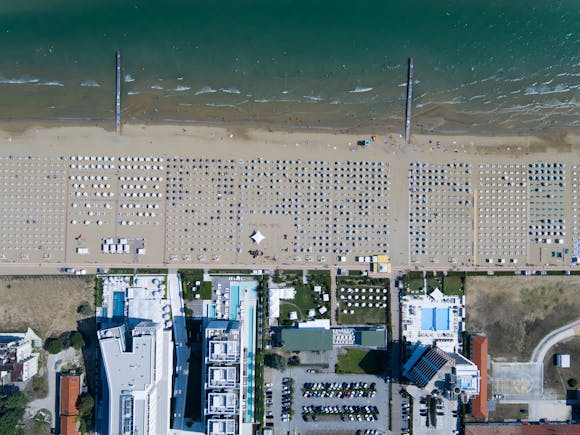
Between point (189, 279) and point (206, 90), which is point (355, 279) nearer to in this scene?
point (189, 279)

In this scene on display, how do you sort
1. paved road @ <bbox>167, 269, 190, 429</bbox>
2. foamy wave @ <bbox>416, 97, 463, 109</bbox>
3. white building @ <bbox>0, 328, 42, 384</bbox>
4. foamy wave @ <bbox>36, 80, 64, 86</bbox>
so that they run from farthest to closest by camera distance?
foamy wave @ <bbox>416, 97, 463, 109</bbox> → foamy wave @ <bbox>36, 80, 64, 86</bbox> → paved road @ <bbox>167, 269, 190, 429</bbox> → white building @ <bbox>0, 328, 42, 384</bbox>

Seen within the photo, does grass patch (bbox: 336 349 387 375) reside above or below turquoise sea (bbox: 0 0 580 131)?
below

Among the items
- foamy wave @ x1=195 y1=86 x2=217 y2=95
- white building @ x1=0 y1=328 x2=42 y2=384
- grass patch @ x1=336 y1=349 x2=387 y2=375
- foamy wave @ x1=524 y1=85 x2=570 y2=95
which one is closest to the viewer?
white building @ x1=0 y1=328 x2=42 y2=384

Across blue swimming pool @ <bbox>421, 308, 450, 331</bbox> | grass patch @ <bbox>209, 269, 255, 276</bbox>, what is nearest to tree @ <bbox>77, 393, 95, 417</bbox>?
grass patch @ <bbox>209, 269, 255, 276</bbox>

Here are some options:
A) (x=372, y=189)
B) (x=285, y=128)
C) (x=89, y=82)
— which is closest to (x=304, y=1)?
(x=285, y=128)

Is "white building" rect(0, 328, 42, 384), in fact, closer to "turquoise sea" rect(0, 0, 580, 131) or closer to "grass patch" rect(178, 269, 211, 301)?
"grass patch" rect(178, 269, 211, 301)

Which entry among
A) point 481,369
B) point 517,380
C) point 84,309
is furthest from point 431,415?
point 84,309

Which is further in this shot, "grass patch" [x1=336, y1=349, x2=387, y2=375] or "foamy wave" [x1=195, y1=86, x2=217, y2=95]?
"foamy wave" [x1=195, y1=86, x2=217, y2=95]
